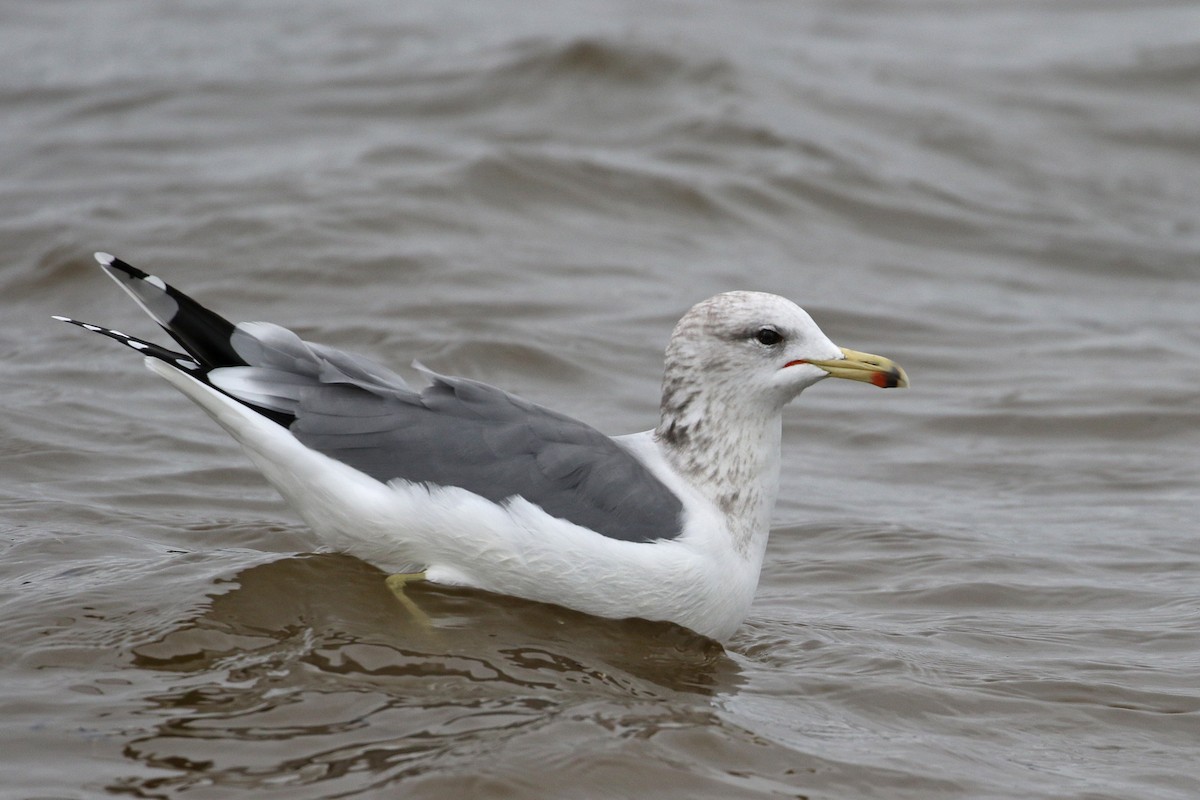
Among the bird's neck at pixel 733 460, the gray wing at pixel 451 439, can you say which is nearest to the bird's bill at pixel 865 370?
the bird's neck at pixel 733 460

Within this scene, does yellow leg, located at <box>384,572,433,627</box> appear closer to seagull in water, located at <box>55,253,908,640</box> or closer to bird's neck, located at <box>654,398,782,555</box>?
seagull in water, located at <box>55,253,908,640</box>

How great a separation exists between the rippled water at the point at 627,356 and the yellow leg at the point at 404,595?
6 centimetres

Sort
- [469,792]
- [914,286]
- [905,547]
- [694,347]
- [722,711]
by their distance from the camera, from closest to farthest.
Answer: [469,792], [722,711], [694,347], [905,547], [914,286]

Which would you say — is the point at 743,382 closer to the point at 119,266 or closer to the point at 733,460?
the point at 733,460

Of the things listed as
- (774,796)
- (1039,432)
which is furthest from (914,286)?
(774,796)

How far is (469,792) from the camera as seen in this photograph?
415cm

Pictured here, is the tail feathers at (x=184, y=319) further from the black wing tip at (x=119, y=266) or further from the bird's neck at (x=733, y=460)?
the bird's neck at (x=733, y=460)

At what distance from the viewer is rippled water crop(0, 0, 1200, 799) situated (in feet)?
15.1

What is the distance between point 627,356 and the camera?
8.92 metres

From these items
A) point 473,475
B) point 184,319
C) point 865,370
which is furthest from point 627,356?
point 184,319

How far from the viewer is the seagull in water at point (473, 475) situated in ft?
16.3

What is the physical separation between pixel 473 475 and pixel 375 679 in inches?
27.8

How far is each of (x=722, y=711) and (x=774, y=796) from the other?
54cm

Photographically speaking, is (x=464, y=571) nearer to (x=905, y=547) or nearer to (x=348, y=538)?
(x=348, y=538)
